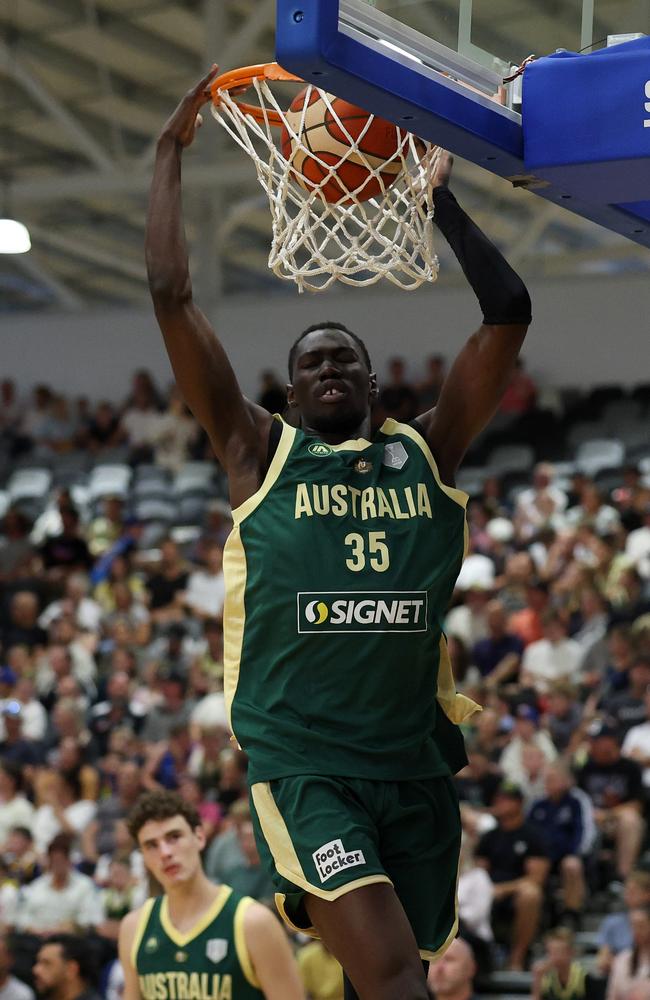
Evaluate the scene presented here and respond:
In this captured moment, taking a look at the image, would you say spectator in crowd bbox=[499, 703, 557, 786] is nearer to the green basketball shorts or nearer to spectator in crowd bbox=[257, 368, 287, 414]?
the green basketball shorts

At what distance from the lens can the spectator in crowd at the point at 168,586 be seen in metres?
15.1

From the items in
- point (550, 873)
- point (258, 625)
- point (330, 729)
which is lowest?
point (550, 873)

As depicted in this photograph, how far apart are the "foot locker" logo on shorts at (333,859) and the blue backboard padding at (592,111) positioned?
5.52 feet

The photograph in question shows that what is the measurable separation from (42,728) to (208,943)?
8.29m

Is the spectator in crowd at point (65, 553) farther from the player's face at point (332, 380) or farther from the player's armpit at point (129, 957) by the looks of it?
the player's face at point (332, 380)

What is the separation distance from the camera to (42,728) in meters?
13.6

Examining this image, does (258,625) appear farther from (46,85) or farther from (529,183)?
(46,85)

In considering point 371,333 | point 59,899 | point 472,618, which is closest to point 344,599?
point 59,899

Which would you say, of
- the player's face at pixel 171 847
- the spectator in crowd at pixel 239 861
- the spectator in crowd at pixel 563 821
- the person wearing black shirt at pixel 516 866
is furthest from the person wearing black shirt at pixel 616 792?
the player's face at pixel 171 847

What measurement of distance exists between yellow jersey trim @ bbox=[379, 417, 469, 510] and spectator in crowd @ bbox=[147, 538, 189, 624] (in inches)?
425

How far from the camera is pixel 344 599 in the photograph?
3.92 metres

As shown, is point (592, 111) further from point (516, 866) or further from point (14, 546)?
point (14, 546)

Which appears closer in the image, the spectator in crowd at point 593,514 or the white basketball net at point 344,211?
the white basketball net at point 344,211

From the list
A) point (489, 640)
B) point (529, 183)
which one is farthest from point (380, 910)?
point (489, 640)
